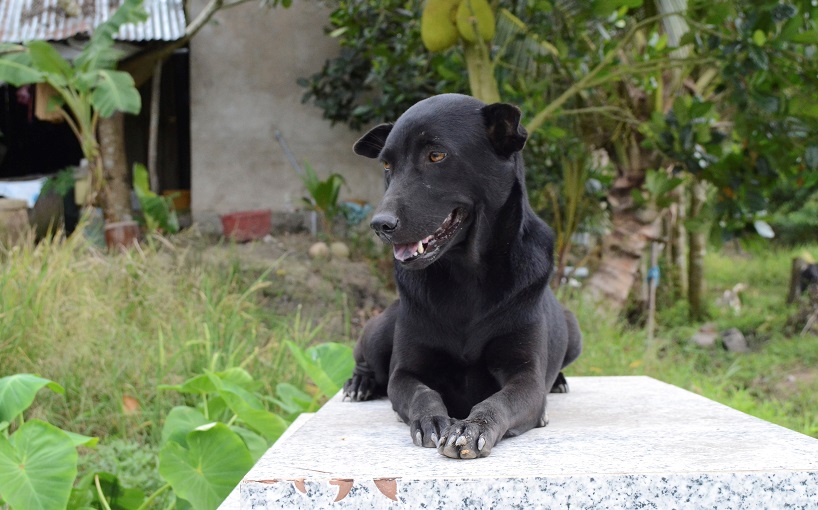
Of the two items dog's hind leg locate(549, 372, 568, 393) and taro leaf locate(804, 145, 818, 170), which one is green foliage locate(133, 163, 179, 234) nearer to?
dog's hind leg locate(549, 372, 568, 393)

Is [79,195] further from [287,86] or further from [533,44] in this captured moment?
[533,44]

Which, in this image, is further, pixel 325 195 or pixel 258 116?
pixel 258 116

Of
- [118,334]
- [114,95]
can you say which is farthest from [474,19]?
[114,95]

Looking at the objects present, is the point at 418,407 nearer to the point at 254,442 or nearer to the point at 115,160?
the point at 254,442

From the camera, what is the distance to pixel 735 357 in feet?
25.3

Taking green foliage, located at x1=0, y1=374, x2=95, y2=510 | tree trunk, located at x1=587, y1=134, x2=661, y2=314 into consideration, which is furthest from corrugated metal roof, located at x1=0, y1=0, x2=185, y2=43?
green foliage, located at x1=0, y1=374, x2=95, y2=510

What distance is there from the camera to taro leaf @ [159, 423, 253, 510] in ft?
8.44

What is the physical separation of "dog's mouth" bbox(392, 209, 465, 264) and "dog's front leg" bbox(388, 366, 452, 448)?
386 millimetres

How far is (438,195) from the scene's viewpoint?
2.05 metres

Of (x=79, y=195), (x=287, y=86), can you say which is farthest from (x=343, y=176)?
(x=79, y=195)

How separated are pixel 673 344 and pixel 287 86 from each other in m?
5.36

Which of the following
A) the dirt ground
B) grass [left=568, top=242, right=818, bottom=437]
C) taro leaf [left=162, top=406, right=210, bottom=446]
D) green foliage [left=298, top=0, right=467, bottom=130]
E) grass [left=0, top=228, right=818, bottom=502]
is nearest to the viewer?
taro leaf [left=162, top=406, right=210, bottom=446]

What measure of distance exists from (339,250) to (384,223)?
6677 mm

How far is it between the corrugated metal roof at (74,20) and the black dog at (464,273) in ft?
24.3
